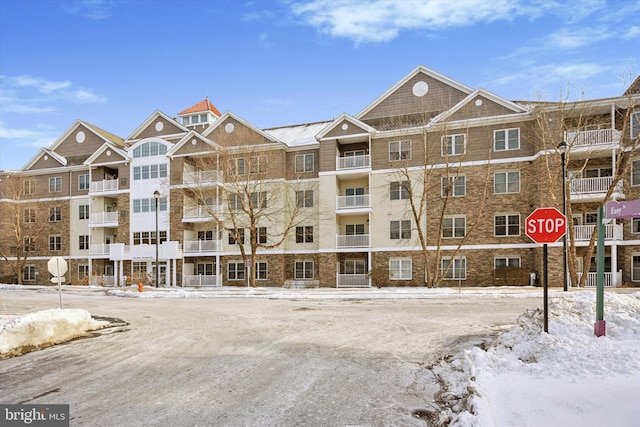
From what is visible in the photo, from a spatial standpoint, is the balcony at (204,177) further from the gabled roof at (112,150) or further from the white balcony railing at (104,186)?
the white balcony railing at (104,186)

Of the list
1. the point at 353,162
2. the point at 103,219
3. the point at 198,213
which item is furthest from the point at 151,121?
the point at 353,162

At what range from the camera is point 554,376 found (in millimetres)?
5957

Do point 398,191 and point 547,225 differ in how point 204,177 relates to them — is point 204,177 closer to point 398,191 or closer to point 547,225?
point 398,191

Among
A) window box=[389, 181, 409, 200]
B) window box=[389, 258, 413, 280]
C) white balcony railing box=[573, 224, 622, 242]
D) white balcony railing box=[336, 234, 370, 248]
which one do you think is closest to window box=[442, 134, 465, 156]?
window box=[389, 181, 409, 200]

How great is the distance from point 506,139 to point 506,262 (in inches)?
348

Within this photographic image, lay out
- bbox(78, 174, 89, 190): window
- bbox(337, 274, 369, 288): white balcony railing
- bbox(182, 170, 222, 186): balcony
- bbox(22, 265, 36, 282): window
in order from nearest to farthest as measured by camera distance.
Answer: bbox(337, 274, 369, 288): white balcony railing → bbox(182, 170, 222, 186): balcony → bbox(78, 174, 89, 190): window → bbox(22, 265, 36, 282): window

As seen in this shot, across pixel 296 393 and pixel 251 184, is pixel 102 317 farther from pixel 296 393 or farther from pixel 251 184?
pixel 251 184

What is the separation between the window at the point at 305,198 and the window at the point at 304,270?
482 centimetres

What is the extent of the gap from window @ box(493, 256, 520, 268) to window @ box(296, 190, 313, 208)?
1493 cm

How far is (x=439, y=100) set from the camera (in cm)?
3225

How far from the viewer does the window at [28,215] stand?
42.8 meters

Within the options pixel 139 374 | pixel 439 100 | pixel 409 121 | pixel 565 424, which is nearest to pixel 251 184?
pixel 409 121

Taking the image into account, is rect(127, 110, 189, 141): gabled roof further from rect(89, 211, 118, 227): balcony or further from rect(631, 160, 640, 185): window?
rect(631, 160, 640, 185): window

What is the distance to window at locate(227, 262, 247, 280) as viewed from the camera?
3497 centimetres
